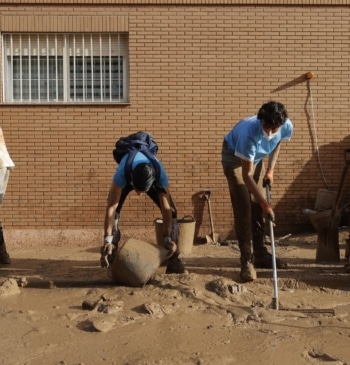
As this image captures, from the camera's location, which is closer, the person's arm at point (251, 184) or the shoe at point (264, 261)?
the person's arm at point (251, 184)

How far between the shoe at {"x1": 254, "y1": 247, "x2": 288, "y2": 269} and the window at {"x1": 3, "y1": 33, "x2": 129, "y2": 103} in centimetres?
335

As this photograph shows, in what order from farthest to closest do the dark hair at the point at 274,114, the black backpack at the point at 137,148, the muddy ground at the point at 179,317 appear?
1. the black backpack at the point at 137,148
2. the dark hair at the point at 274,114
3. the muddy ground at the point at 179,317

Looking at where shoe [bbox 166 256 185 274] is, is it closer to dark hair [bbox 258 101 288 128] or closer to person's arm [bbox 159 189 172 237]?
person's arm [bbox 159 189 172 237]

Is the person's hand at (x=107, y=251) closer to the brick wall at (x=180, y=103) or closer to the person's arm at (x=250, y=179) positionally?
the person's arm at (x=250, y=179)

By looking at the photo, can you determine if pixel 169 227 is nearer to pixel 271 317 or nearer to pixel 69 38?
pixel 271 317

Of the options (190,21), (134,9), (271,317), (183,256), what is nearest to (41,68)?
(134,9)

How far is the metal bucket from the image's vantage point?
211 inches

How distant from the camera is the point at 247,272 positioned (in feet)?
18.4

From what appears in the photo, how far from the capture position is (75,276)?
20.0 ft

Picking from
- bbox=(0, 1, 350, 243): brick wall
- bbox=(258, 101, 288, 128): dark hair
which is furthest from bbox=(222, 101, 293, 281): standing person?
bbox=(0, 1, 350, 243): brick wall

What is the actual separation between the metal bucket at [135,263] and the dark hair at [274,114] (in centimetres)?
167

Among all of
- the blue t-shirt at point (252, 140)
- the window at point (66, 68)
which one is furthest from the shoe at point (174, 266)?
the window at point (66, 68)

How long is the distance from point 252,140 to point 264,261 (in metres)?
1.58

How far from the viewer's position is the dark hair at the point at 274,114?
16.4ft
